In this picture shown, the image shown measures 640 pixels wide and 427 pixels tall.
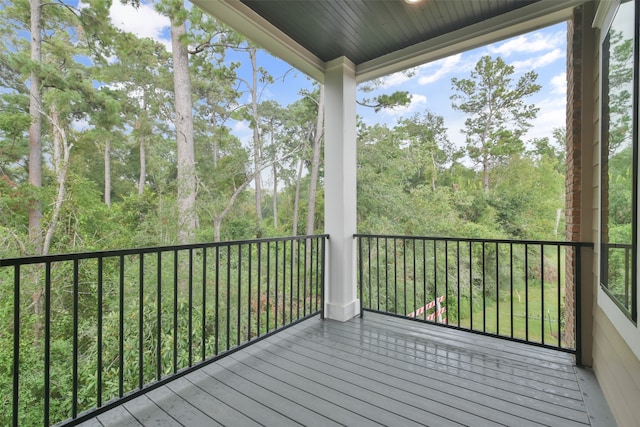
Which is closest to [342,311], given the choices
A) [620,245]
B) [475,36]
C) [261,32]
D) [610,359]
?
[610,359]

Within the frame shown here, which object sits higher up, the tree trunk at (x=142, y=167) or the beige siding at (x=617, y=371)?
the tree trunk at (x=142, y=167)

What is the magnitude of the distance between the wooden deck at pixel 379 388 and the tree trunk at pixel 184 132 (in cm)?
487

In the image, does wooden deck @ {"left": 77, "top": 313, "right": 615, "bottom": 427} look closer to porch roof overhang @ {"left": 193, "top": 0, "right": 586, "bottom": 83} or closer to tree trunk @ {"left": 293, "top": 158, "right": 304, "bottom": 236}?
Answer: porch roof overhang @ {"left": 193, "top": 0, "right": 586, "bottom": 83}

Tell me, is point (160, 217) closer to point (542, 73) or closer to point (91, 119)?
point (91, 119)

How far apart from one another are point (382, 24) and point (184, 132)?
5.58 meters

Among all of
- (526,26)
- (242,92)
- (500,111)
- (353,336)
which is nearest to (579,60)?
(526,26)

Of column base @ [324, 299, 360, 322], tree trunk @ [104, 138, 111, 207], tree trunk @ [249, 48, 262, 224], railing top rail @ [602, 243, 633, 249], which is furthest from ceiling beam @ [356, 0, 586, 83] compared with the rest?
tree trunk @ [104, 138, 111, 207]

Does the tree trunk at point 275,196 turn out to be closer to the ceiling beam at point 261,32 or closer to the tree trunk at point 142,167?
the tree trunk at point 142,167

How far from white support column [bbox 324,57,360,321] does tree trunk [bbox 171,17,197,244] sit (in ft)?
14.4

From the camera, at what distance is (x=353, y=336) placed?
2531mm

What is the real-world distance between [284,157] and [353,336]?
7084 mm

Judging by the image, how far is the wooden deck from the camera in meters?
1.48

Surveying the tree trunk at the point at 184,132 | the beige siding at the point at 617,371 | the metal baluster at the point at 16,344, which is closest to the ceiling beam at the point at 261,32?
the metal baluster at the point at 16,344

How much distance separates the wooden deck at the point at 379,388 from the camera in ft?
4.86
